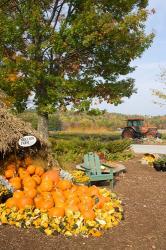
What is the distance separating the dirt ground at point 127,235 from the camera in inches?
245

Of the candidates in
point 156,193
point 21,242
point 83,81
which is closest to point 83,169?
point 156,193

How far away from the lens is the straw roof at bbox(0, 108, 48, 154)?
7957mm

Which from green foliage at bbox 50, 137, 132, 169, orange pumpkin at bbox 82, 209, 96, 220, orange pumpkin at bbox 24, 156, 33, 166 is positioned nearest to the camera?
orange pumpkin at bbox 82, 209, 96, 220

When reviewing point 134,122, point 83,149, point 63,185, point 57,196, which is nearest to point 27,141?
point 63,185

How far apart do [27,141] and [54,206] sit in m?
1.41

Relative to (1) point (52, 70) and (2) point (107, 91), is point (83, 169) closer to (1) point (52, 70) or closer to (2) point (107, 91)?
(2) point (107, 91)

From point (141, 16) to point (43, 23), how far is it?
4318 millimetres

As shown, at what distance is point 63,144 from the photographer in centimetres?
1593

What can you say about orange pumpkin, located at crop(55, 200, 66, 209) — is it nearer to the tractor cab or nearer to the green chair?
the green chair

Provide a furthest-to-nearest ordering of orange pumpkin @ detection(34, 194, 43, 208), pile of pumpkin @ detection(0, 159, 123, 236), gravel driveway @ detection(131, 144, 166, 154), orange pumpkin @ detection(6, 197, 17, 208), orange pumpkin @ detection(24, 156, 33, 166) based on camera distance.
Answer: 1. gravel driveway @ detection(131, 144, 166, 154)
2. orange pumpkin @ detection(24, 156, 33, 166)
3. orange pumpkin @ detection(34, 194, 43, 208)
4. orange pumpkin @ detection(6, 197, 17, 208)
5. pile of pumpkin @ detection(0, 159, 123, 236)

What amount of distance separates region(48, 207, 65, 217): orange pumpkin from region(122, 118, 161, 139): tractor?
82.0 feet

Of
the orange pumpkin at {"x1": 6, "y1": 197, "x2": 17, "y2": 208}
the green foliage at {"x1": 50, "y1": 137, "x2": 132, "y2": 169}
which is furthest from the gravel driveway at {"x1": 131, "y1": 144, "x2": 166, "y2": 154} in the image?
the orange pumpkin at {"x1": 6, "y1": 197, "x2": 17, "y2": 208}

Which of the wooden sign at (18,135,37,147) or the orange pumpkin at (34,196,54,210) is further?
the wooden sign at (18,135,37,147)

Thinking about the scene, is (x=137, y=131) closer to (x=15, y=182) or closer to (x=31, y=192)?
(x=15, y=182)
